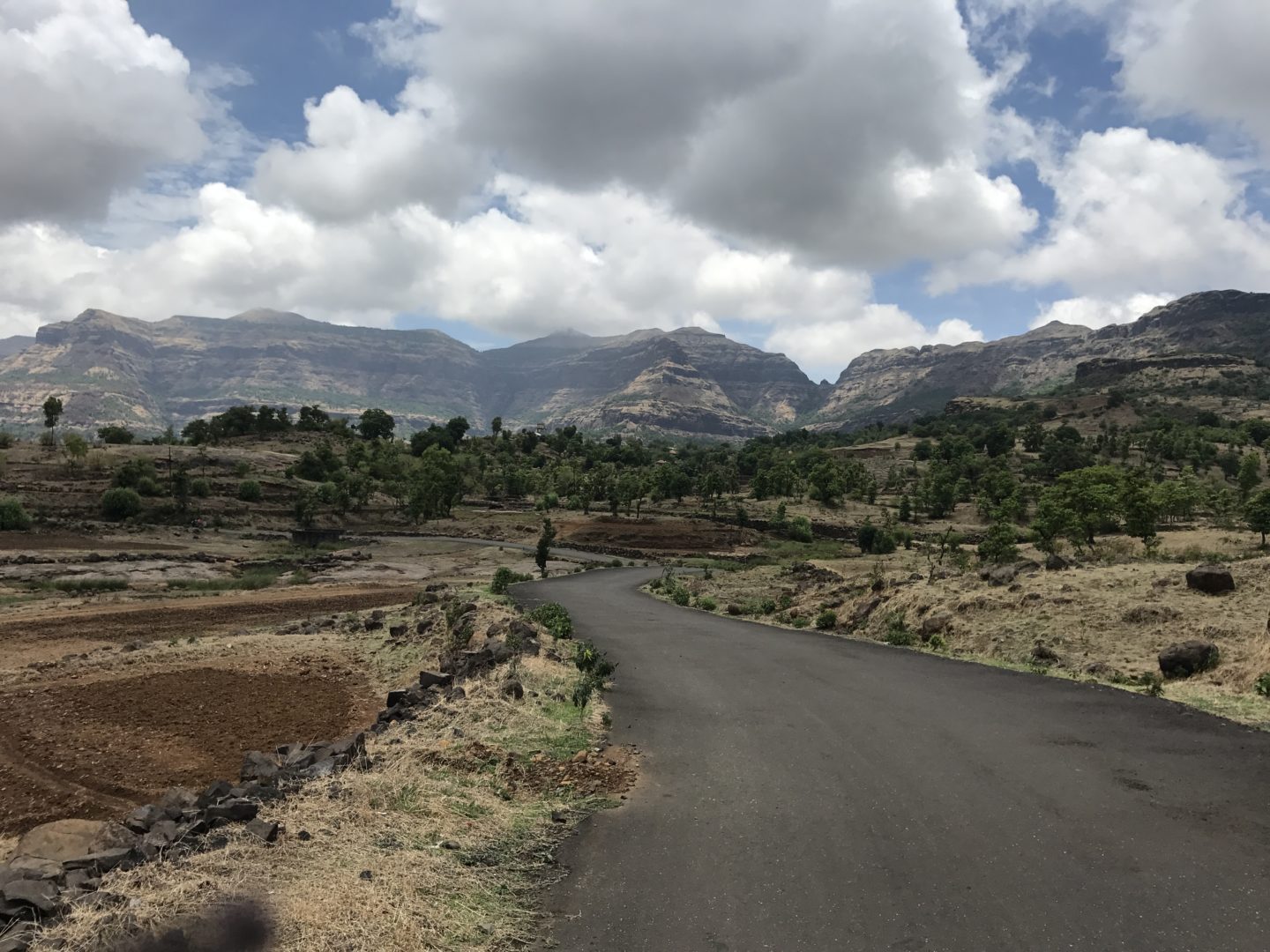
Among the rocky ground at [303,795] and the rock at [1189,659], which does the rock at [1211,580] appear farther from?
the rocky ground at [303,795]

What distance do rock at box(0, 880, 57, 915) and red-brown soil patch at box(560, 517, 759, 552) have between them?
235ft

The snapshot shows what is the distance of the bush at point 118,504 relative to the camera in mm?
81125

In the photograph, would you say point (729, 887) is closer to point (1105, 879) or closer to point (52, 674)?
point (1105, 879)

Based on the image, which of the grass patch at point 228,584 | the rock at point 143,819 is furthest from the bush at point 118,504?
the rock at point 143,819

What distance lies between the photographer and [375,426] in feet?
542

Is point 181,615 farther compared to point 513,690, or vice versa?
point 181,615

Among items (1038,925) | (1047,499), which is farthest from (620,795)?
(1047,499)

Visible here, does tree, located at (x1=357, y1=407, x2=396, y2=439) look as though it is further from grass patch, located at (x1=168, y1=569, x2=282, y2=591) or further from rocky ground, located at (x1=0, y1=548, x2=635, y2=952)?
rocky ground, located at (x1=0, y1=548, x2=635, y2=952)

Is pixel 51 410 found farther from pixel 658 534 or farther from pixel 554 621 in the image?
pixel 554 621

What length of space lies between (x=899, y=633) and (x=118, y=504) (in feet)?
299

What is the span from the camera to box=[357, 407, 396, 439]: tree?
Result: 162875mm

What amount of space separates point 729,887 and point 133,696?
18.7m

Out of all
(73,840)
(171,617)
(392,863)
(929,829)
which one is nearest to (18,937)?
(392,863)

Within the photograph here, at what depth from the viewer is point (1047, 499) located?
50.9m
